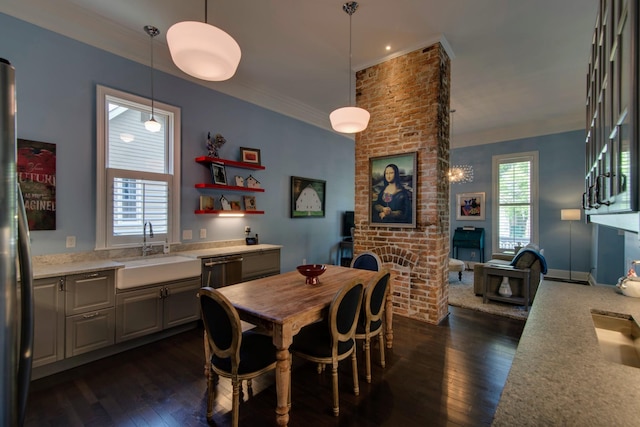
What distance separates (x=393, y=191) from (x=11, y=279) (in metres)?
3.68

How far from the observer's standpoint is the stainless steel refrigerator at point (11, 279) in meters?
0.69

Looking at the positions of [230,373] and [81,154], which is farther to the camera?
[81,154]

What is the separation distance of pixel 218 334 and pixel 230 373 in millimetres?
250

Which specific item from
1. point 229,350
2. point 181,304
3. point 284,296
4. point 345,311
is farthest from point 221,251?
point 345,311

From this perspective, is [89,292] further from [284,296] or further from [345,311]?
[345,311]

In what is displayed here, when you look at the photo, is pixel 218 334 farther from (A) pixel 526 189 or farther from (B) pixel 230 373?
(A) pixel 526 189

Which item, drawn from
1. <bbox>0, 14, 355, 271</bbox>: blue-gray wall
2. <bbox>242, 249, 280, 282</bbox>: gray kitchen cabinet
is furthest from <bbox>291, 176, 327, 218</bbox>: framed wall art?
<bbox>242, 249, 280, 282</bbox>: gray kitchen cabinet

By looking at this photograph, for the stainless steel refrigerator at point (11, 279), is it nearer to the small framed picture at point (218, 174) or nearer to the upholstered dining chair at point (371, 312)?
the upholstered dining chair at point (371, 312)

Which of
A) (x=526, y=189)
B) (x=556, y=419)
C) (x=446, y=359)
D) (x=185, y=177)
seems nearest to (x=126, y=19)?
(x=185, y=177)

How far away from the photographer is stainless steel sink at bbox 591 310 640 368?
1521mm

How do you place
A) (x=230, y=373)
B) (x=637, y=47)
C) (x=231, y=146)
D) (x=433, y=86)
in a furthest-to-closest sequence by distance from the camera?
(x=231, y=146) < (x=433, y=86) < (x=230, y=373) < (x=637, y=47)

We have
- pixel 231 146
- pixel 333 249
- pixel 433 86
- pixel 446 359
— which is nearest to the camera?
pixel 446 359

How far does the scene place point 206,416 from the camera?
2.00 metres

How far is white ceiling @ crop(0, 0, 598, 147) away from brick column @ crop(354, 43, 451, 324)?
288 millimetres
